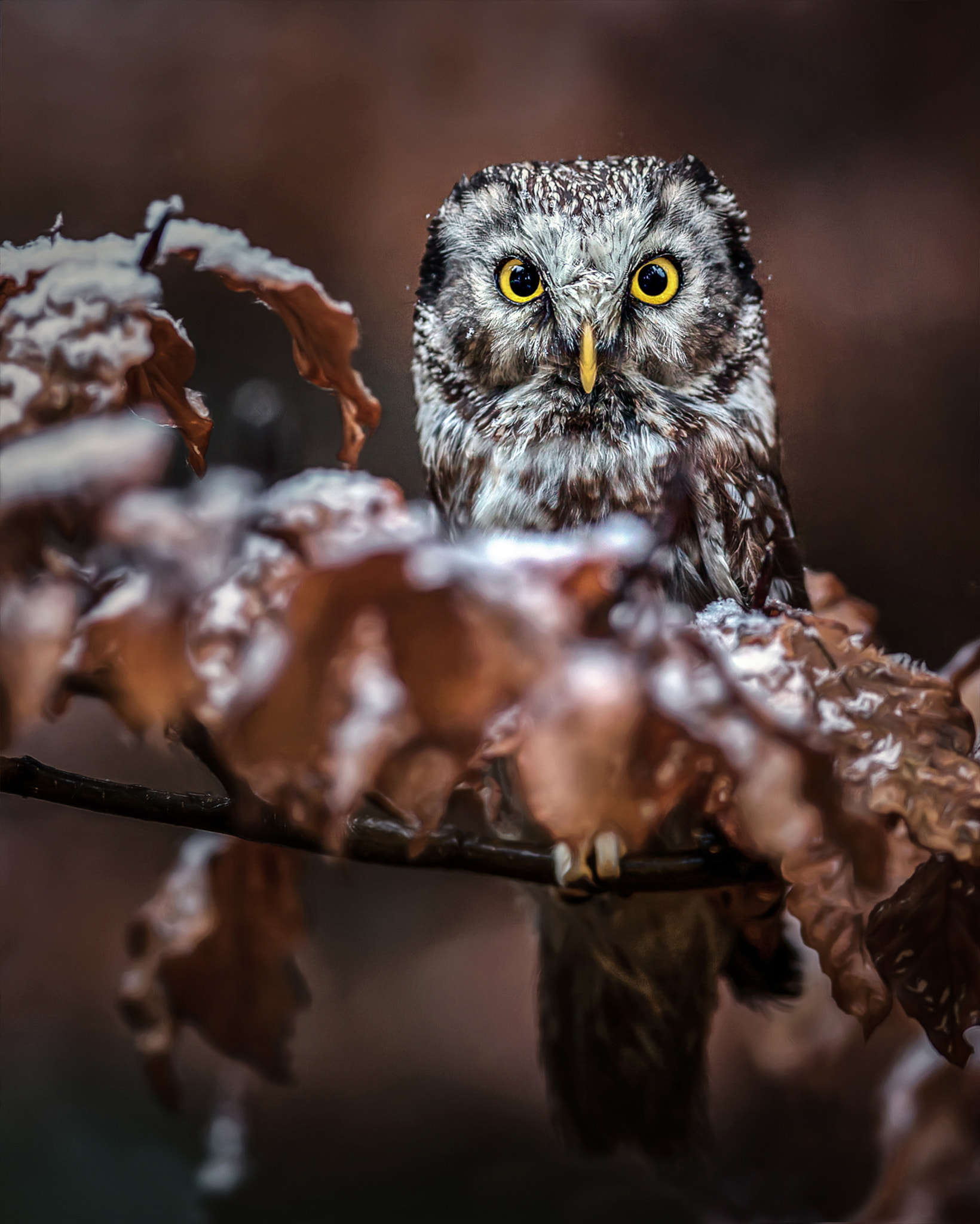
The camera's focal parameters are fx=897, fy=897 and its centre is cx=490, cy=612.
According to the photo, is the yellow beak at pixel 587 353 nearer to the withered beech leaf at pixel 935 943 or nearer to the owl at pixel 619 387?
the owl at pixel 619 387

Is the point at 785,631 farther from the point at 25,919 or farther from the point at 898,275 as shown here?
the point at 25,919

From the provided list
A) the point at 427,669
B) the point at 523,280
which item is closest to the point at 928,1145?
the point at 427,669

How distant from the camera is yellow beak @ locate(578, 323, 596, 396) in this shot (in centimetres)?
63

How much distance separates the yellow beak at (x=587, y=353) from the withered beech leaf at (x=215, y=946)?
1.38ft

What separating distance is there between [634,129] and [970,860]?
0.55 metres

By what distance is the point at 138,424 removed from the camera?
1.31 ft

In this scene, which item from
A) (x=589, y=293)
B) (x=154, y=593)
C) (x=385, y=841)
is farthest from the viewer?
(x=589, y=293)

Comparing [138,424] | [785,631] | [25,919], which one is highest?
[138,424]

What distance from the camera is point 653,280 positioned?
2.17 feet

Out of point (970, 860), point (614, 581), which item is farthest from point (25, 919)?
point (970, 860)

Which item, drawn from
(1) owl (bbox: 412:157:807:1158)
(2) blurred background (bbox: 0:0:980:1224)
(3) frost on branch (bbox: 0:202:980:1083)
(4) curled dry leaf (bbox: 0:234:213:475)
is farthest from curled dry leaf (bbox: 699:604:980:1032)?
(4) curled dry leaf (bbox: 0:234:213:475)

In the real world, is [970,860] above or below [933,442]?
below

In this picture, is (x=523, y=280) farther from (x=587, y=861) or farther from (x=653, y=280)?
(x=587, y=861)

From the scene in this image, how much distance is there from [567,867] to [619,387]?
0.35 metres
